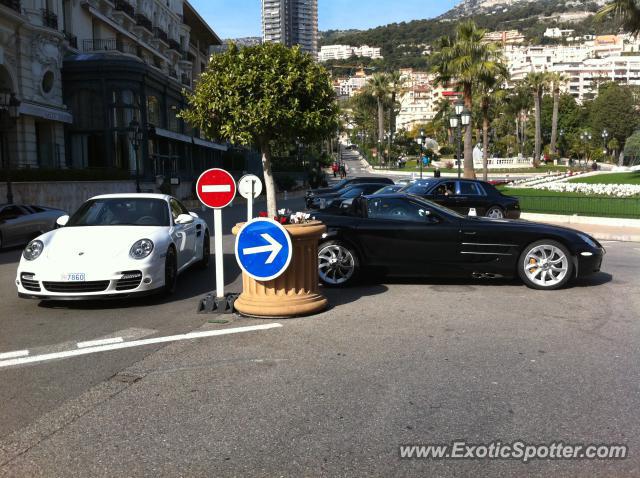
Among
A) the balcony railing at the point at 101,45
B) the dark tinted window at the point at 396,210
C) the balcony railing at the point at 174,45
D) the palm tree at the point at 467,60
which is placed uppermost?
the balcony railing at the point at 174,45

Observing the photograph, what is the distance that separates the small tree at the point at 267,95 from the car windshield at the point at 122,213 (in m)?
5.71

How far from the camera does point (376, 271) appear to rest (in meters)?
9.11

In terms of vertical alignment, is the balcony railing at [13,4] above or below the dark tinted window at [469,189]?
above

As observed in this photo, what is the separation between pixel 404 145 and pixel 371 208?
12294 cm

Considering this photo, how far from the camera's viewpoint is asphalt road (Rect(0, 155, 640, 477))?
143 inches

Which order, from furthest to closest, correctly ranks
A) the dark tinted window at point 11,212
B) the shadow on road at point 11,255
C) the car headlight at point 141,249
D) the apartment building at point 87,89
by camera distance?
the apartment building at point 87,89, the dark tinted window at point 11,212, the shadow on road at point 11,255, the car headlight at point 141,249

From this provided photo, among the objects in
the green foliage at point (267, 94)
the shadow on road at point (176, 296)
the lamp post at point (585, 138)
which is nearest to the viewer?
the shadow on road at point (176, 296)

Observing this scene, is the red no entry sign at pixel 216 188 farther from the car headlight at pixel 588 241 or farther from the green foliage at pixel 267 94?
the green foliage at pixel 267 94

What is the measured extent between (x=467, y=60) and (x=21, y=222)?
28.6 meters

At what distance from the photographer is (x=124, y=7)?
4253 centimetres

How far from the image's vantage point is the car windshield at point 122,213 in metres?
8.91

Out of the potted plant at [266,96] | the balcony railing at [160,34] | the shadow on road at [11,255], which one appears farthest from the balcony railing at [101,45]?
the potted plant at [266,96]

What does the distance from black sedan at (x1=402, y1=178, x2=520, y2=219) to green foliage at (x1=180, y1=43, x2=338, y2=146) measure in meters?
4.08

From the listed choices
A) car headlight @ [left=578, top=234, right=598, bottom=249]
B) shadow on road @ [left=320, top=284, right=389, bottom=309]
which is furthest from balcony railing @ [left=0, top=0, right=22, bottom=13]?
car headlight @ [left=578, top=234, right=598, bottom=249]
